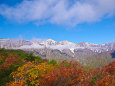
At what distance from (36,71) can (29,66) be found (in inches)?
63.6

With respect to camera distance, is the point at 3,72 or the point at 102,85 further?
the point at 3,72

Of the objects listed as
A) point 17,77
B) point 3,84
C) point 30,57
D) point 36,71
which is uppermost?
point 30,57

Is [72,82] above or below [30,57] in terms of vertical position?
below

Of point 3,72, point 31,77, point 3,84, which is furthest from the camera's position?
point 3,72

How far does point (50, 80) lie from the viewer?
7922 millimetres

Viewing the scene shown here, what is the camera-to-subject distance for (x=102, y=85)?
6000mm

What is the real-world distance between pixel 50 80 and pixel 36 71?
4020mm

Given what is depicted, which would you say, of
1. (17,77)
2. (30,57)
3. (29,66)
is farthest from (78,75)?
(30,57)

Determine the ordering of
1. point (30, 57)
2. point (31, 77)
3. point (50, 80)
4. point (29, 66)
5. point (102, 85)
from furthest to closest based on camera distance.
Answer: point (30, 57) < point (29, 66) < point (31, 77) < point (50, 80) < point (102, 85)

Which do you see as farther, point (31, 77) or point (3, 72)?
point (3, 72)

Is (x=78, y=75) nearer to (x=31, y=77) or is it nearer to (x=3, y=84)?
(x=31, y=77)

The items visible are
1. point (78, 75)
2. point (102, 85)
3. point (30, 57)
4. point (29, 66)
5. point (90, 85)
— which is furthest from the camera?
point (30, 57)

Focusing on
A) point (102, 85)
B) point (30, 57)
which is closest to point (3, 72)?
point (30, 57)

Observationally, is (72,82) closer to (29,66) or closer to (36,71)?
(36,71)
